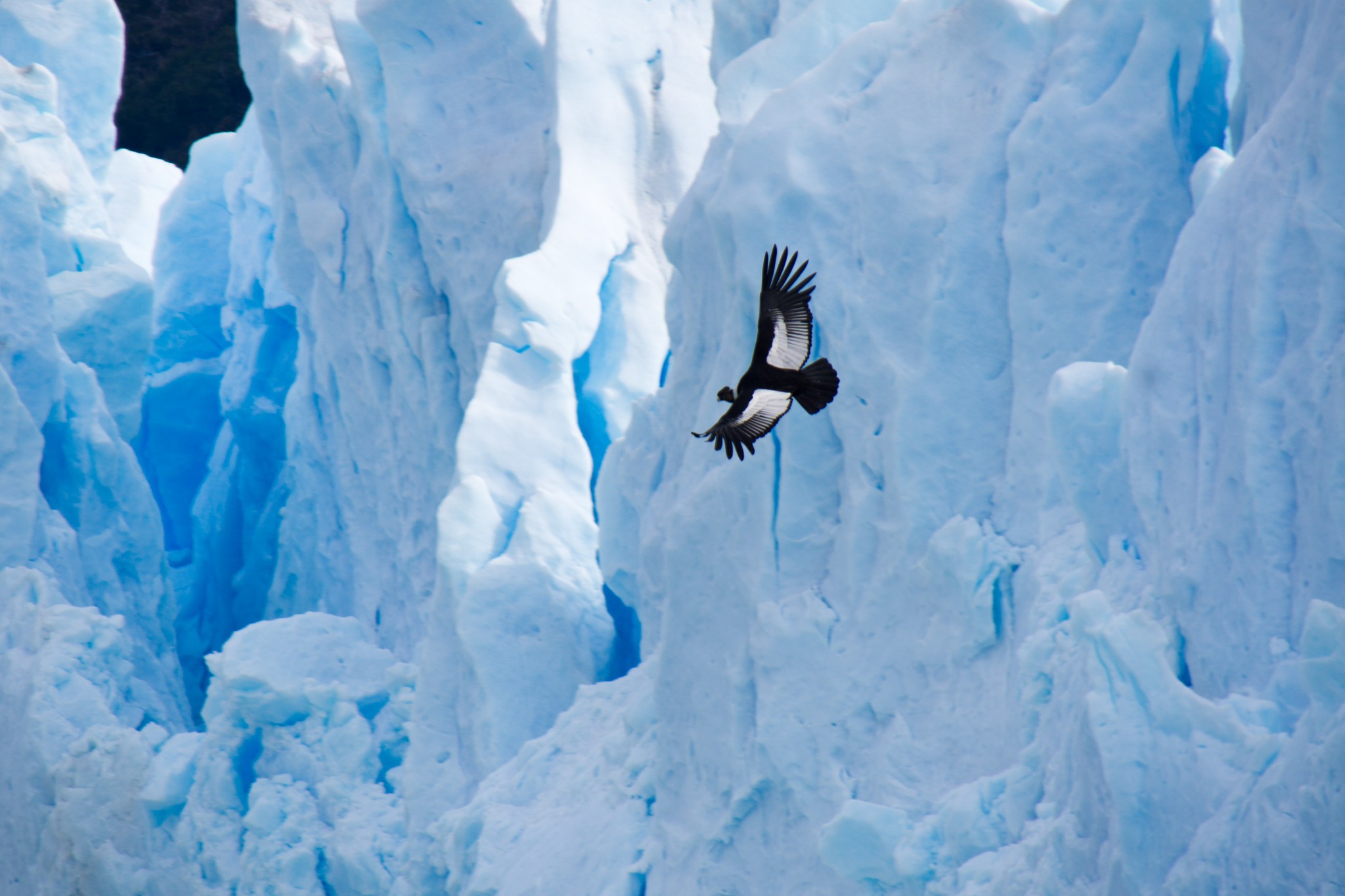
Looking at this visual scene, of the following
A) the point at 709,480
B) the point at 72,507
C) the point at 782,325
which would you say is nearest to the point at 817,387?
the point at 782,325

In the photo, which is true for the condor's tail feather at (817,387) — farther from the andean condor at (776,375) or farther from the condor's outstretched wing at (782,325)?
the condor's outstretched wing at (782,325)

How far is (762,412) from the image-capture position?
12.6ft

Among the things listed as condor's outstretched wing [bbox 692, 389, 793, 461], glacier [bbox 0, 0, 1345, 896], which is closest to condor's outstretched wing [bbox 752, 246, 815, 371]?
condor's outstretched wing [bbox 692, 389, 793, 461]

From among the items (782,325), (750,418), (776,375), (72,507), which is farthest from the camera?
(72,507)

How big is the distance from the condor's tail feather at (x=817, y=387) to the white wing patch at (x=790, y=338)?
10cm

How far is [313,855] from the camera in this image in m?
7.24

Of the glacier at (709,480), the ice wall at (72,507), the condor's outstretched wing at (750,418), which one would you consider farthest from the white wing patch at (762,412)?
the ice wall at (72,507)

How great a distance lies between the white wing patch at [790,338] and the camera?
397cm

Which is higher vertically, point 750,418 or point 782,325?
point 782,325

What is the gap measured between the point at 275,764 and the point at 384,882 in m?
1.03

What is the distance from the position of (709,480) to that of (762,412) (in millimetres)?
2181

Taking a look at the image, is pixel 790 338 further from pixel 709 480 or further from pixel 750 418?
pixel 709 480

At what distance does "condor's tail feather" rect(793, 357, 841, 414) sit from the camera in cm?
385

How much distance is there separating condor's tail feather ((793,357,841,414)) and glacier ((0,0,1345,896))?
1021 mm
